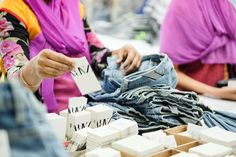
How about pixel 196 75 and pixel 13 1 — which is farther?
pixel 196 75

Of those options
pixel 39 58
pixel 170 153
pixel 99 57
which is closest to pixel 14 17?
pixel 39 58

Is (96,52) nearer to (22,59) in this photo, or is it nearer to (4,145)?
(22,59)

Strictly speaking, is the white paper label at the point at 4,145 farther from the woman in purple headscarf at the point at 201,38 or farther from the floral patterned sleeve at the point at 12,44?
the woman in purple headscarf at the point at 201,38

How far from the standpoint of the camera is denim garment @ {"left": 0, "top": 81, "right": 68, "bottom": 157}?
439mm

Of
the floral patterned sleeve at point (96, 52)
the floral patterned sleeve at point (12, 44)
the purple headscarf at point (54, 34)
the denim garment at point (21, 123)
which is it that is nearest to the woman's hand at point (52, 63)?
the floral patterned sleeve at point (12, 44)

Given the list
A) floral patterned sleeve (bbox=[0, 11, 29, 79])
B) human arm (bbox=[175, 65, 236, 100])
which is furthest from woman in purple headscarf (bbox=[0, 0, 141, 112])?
human arm (bbox=[175, 65, 236, 100])

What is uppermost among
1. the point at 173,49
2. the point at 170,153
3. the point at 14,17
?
the point at 14,17

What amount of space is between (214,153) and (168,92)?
0.38 meters

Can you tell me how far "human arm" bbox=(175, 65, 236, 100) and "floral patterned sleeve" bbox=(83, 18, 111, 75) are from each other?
463 mm

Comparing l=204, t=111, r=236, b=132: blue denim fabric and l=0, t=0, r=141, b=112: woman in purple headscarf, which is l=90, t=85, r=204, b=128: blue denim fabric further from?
l=0, t=0, r=141, b=112: woman in purple headscarf

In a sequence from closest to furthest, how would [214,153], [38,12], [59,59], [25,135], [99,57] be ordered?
1. [25,135]
2. [214,153]
3. [59,59]
4. [38,12]
5. [99,57]

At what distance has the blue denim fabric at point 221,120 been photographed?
1243mm

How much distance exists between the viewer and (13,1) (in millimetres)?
1335

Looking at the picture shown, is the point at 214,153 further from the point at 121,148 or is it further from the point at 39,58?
the point at 39,58
